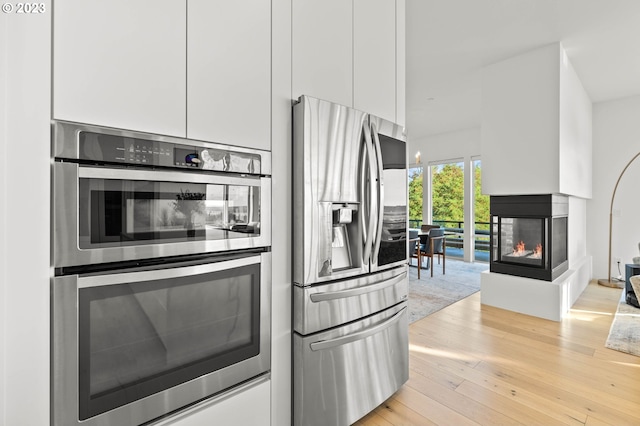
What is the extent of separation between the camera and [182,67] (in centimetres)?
116

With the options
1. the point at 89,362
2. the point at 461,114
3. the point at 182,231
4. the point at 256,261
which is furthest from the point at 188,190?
the point at 461,114

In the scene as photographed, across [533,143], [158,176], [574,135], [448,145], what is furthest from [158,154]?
[448,145]

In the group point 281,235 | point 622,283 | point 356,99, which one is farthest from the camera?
point 622,283

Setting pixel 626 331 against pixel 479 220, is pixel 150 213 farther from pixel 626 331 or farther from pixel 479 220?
pixel 479 220

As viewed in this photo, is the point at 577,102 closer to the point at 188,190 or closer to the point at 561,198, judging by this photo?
the point at 561,198

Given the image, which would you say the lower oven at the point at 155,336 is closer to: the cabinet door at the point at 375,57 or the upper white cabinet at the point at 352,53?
the upper white cabinet at the point at 352,53

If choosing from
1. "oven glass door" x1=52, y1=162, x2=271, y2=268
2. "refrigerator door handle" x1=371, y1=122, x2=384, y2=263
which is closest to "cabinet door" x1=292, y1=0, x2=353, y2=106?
"refrigerator door handle" x1=371, y1=122, x2=384, y2=263

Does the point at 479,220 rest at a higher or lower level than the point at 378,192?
lower

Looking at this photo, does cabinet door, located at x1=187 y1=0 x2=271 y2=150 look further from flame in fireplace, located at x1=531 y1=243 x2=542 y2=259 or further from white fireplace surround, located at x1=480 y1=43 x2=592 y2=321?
flame in fireplace, located at x1=531 y1=243 x2=542 y2=259

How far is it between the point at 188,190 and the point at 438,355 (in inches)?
98.3

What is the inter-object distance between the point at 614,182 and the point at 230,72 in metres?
6.42

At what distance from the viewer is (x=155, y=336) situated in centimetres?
111

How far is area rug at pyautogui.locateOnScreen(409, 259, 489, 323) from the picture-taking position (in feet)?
12.7

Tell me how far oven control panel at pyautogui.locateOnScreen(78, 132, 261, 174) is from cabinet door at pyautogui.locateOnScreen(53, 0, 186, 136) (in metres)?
0.06
